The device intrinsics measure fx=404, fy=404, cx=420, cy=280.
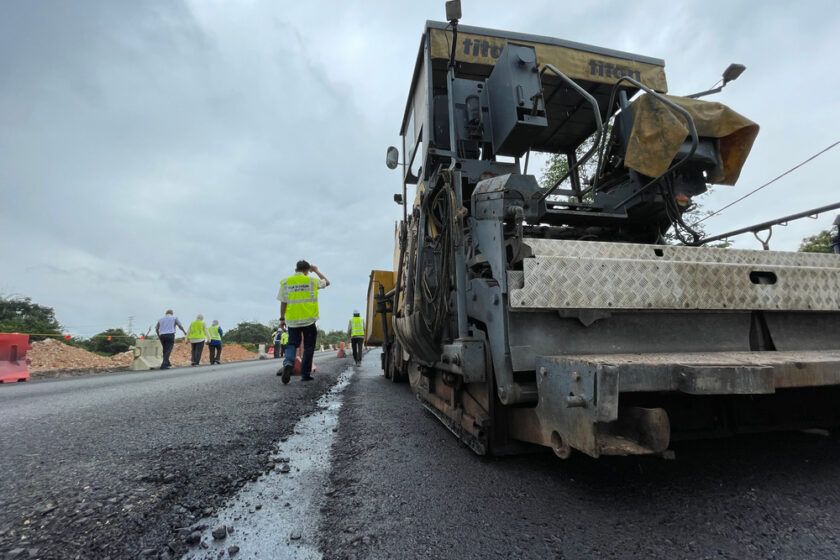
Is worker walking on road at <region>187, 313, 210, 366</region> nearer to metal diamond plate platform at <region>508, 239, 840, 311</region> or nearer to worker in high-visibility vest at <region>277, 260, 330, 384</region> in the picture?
worker in high-visibility vest at <region>277, 260, 330, 384</region>

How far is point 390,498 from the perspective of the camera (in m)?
1.83

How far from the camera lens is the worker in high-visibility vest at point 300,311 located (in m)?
6.07

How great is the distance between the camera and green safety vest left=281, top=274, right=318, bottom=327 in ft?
19.9

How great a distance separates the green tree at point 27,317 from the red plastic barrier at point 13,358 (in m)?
17.9

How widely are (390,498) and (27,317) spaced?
3370cm

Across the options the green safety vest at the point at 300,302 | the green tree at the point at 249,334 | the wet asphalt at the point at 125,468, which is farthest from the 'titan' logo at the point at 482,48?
the green tree at the point at 249,334

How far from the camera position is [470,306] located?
2510 mm

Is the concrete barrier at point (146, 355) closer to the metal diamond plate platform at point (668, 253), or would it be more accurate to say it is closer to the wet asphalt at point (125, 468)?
the wet asphalt at point (125, 468)

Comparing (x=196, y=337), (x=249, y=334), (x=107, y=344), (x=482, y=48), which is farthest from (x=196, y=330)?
(x=249, y=334)

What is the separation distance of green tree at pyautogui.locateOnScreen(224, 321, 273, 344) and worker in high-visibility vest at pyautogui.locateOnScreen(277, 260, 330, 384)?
4279 centimetres

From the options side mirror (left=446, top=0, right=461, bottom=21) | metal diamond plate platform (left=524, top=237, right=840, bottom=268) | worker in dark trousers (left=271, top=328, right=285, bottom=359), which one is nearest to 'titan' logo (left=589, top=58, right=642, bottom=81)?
side mirror (left=446, top=0, right=461, bottom=21)

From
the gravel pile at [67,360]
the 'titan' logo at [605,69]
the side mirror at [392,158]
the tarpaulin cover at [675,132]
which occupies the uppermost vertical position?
the 'titan' logo at [605,69]

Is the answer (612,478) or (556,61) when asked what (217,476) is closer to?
(612,478)

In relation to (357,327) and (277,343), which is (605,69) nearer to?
(357,327)
